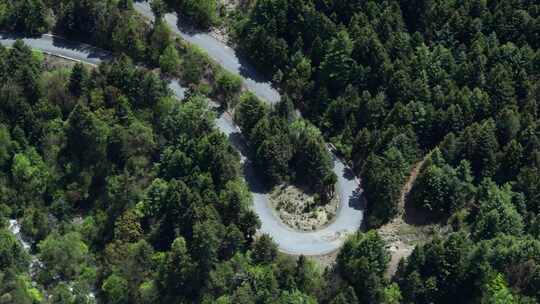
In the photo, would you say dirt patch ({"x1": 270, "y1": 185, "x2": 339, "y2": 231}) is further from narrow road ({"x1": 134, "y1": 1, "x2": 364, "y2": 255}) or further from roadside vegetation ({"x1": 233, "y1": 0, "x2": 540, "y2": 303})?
roadside vegetation ({"x1": 233, "y1": 0, "x2": 540, "y2": 303})

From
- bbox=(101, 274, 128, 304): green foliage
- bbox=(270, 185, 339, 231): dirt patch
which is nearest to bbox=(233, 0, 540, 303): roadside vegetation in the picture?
bbox=(270, 185, 339, 231): dirt patch

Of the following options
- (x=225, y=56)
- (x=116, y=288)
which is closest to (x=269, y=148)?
(x=225, y=56)

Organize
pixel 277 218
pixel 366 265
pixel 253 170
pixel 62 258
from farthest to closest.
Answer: pixel 253 170
pixel 277 218
pixel 62 258
pixel 366 265

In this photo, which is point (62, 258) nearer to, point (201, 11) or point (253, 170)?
point (253, 170)

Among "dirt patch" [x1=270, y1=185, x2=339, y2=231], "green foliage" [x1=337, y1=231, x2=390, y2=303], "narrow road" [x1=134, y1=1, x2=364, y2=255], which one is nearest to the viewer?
"green foliage" [x1=337, y1=231, x2=390, y2=303]

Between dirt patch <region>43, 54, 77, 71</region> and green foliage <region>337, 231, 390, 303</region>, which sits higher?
green foliage <region>337, 231, 390, 303</region>

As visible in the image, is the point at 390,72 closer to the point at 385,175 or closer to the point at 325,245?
the point at 385,175

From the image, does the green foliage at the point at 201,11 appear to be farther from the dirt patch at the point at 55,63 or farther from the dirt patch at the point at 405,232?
the dirt patch at the point at 405,232
